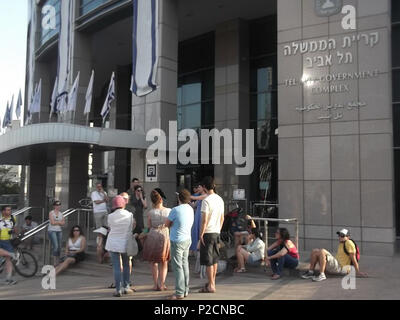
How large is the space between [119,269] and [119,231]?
0.62 m

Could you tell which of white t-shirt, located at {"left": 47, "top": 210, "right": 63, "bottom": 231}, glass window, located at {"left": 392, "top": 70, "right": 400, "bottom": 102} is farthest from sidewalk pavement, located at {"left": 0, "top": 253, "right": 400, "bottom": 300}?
glass window, located at {"left": 392, "top": 70, "right": 400, "bottom": 102}

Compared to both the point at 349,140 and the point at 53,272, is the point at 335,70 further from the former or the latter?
the point at 53,272

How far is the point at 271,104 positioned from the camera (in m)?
17.9

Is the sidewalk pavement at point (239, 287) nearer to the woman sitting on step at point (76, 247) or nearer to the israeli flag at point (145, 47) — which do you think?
the woman sitting on step at point (76, 247)

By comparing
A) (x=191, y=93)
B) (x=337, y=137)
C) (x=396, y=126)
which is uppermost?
(x=191, y=93)

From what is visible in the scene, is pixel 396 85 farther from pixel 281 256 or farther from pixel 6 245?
pixel 6 245

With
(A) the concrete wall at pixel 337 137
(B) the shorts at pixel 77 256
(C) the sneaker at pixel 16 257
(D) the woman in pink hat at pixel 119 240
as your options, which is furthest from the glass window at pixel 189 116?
(D) the woman in pink hat at pixel 119 240

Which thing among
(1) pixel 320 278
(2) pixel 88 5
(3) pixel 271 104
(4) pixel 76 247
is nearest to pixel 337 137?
(1) pixel 320 278

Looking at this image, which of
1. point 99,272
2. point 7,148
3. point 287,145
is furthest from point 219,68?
point 99,272

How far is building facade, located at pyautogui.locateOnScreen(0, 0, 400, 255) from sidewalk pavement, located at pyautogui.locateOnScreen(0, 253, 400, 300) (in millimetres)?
2218

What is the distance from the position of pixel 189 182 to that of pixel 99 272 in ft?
36.0

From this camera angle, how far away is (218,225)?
22.6 feet

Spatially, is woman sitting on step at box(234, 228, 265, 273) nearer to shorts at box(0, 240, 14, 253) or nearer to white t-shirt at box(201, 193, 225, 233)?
white t-shirt at box(201, 193, 225, 233)
